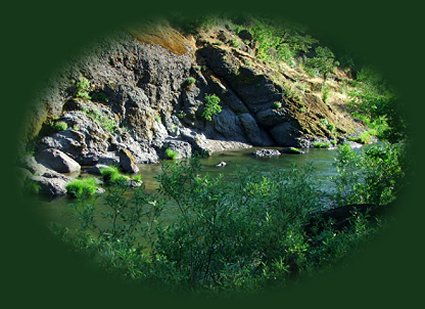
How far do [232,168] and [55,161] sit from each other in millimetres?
11211

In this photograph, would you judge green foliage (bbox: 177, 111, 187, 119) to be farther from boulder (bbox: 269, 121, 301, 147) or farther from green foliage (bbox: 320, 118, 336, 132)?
green foliage (bbox: 320, 118, 336, 132)

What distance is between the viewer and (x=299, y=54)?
72.9 metres

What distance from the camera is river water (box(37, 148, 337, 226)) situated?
19203 millimetres

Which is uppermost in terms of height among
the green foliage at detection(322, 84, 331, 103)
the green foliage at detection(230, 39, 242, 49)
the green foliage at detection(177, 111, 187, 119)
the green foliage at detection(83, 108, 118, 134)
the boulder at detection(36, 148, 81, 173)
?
the green foliage at detection(230, 39, 242, 49)

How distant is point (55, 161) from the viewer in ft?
89.6

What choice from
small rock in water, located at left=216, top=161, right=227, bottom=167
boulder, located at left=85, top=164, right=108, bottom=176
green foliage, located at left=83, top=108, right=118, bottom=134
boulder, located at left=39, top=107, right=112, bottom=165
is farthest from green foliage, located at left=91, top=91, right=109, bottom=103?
small rock in water, located at left=216, top=161, right=227, bottom=167

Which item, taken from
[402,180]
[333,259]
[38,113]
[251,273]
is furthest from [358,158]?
[38,113]

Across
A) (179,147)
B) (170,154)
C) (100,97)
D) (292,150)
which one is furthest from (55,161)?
(292,150)

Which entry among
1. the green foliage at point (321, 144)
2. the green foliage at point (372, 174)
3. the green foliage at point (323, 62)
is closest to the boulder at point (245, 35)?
the green foliage at point (323, 62)

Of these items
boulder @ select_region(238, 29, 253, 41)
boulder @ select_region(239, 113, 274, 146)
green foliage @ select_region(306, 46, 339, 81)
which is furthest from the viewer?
green foliage @ select_region(306, 46, 339, 81)

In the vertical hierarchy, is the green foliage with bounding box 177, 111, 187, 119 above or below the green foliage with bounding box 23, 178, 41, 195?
above

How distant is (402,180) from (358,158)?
2.63m

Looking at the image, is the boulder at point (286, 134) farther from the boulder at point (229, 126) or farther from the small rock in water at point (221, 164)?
the small rock in water at point (221, 164)

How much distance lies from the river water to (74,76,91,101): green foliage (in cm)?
706
